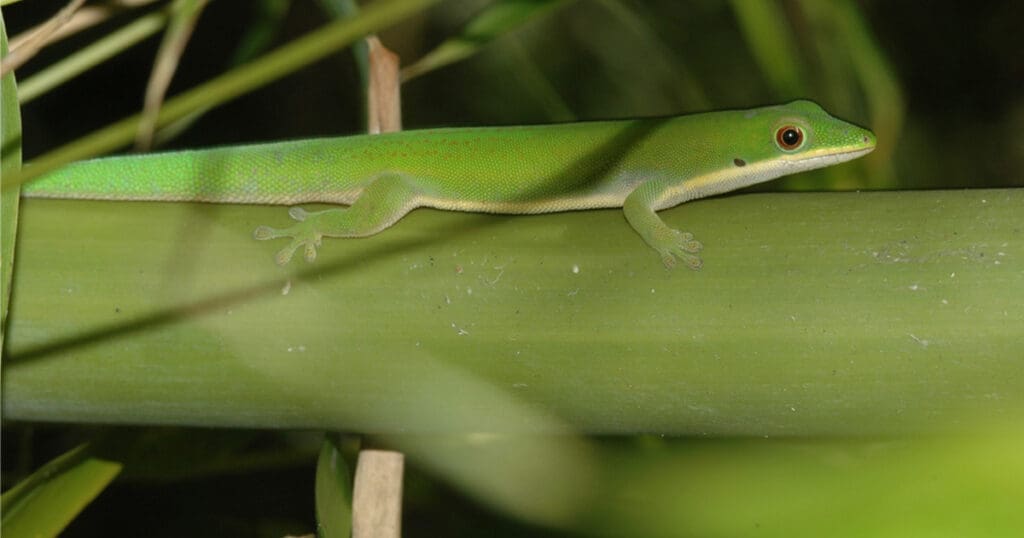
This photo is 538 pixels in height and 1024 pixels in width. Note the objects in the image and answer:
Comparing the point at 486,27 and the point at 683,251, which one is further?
the point at 486,27

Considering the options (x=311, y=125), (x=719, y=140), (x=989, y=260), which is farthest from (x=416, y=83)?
(x=989, y=260)

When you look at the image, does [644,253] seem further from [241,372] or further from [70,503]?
[70,503]

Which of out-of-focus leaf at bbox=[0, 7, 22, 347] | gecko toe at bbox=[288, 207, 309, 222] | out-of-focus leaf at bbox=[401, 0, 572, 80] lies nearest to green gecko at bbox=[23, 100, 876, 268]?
gecko toe at bbox=[288, 207, 309, 222]

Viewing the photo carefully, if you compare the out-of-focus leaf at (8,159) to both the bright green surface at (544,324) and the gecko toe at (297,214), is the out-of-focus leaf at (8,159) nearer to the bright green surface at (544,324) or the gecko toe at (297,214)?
the bright green surface at (544,324)

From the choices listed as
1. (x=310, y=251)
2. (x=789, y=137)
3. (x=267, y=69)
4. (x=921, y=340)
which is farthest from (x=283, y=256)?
(x=789, y=137)

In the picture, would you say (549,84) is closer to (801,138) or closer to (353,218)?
(801,138)

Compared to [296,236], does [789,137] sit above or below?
above

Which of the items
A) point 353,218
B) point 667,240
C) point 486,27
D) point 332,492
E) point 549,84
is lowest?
point 332,492

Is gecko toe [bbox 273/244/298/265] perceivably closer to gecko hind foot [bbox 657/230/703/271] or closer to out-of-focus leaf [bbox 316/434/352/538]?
out-of-focus leaf [bbox 316/434/352/538]
